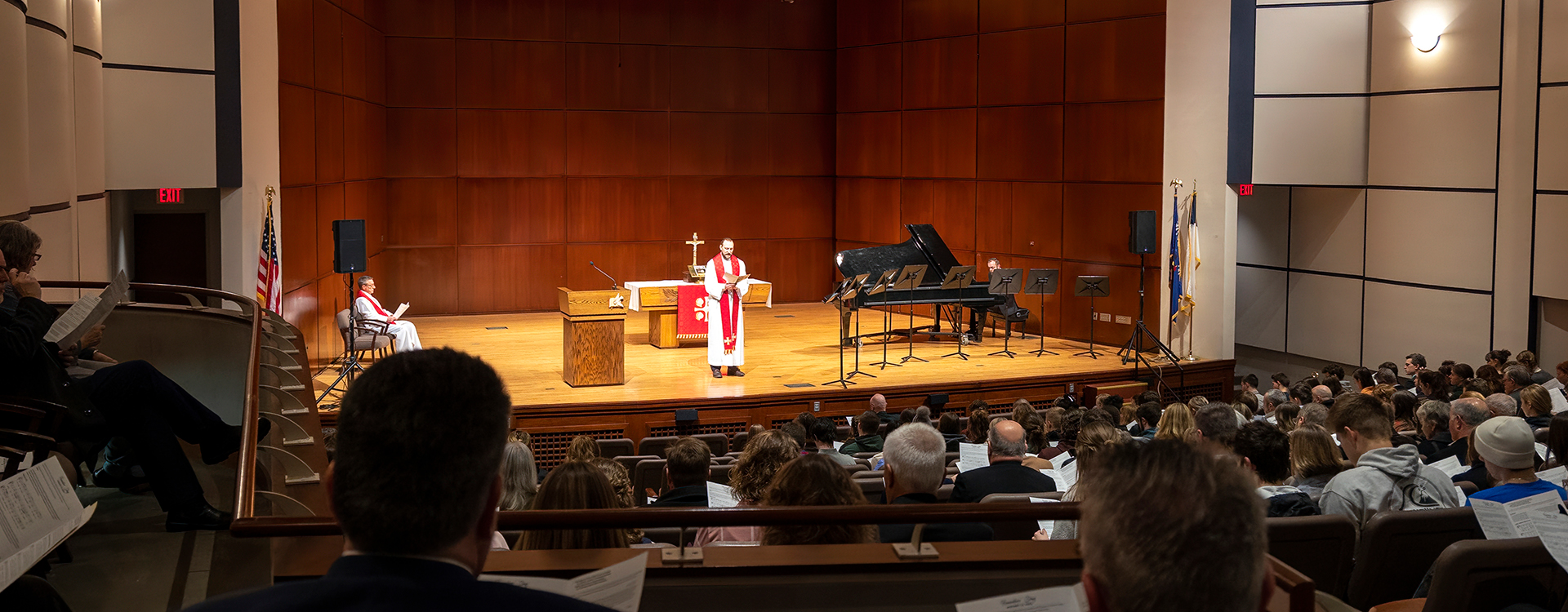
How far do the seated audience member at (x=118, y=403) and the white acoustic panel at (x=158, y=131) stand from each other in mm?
5317

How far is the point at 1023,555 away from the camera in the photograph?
2.74 meters

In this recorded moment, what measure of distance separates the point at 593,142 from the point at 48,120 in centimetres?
983

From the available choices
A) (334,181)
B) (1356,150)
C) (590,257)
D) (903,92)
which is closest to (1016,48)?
(903,92)

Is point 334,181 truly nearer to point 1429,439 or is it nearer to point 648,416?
point 648,416

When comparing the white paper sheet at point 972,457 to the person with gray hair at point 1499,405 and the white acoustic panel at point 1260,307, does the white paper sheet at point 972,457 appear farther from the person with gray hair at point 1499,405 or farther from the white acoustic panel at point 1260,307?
the white acoustic panel at point 1260,307

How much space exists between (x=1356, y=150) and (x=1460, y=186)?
1293 mm

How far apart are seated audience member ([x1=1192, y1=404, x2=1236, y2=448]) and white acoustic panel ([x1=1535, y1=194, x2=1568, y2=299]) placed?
7847mm

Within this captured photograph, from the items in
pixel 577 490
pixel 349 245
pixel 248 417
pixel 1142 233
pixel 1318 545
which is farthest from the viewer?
pixel 1142 233

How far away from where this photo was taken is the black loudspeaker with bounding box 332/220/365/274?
10734 millimetres

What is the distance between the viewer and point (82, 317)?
13.1ft

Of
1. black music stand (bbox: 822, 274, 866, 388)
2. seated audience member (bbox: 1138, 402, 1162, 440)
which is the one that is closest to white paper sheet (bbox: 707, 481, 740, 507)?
seated audience member (bbox: 1138, 402, 1162, 440)

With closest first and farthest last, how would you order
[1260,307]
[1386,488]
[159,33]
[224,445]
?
[1386,488] → [224,445] → [159,33] → [1260,307]

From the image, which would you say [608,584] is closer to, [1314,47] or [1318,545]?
[1318,545]

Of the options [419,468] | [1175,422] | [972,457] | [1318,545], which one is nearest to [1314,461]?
[1318,545]
